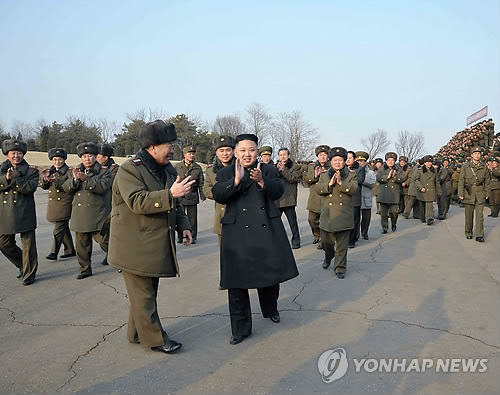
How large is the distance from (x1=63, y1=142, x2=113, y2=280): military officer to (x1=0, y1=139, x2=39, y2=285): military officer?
1.96ft

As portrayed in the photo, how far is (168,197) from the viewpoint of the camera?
3434 millimetres

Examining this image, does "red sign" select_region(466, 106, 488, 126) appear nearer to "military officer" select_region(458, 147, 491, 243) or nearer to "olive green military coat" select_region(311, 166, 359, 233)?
"military officer" select_region(458, 147, 491, 243)

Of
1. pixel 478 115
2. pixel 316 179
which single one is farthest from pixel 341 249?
pixel 478 115

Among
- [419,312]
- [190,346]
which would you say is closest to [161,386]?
[190,346]

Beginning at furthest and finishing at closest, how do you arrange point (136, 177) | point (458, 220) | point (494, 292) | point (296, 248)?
point (458, 220), point (296, 248), point (494, 292), point (136, 177)

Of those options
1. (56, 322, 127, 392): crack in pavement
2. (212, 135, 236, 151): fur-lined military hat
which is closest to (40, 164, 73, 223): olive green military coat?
(212, 135, 236, 151): fur-lined military hat

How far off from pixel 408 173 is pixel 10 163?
11876 millimetres

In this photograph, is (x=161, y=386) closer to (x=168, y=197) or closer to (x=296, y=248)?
(x=168, y=197)

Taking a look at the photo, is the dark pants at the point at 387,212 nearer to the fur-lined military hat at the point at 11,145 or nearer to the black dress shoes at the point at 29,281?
the black dress shoes at the point at 29,281

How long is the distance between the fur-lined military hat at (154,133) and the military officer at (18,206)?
10.6 ft

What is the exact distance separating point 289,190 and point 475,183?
4.21 meters

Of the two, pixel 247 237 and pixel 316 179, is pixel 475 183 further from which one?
pixel 247 237

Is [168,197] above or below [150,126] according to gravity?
below

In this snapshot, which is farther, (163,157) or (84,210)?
(84,210)
